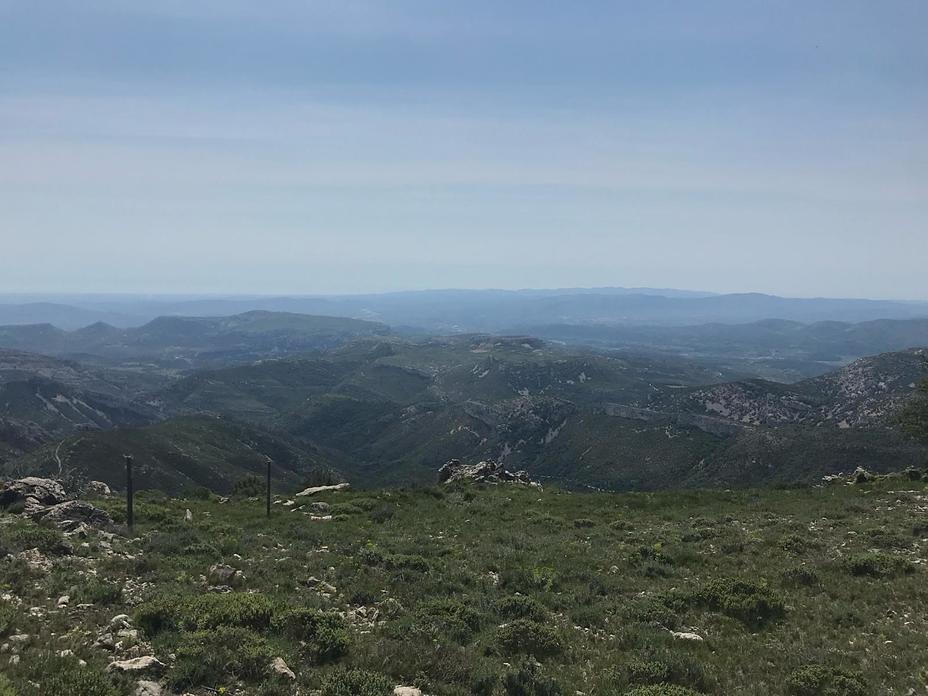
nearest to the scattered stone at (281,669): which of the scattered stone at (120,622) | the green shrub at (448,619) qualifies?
the green shrub at (448,619)

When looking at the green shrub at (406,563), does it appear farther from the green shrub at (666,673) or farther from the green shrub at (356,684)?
the green shrub at (666,673)

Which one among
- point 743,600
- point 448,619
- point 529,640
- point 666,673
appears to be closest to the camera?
point 666,673

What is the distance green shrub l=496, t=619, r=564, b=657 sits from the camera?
12.6 metres

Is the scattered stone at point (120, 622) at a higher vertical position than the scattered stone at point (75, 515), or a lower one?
higher

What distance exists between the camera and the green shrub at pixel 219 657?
998cm

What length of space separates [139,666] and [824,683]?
12.8 meters

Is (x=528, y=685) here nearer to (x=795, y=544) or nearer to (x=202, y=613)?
(x=202, y=613)

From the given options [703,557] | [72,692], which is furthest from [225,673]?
[703,557]

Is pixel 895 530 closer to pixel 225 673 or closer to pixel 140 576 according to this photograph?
pixel 225 673

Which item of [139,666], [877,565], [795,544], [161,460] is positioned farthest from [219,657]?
[161,460]

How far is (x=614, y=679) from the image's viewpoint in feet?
36.1

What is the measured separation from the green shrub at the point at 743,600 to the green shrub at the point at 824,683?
326 centimetres

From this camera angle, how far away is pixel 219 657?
10422 mm

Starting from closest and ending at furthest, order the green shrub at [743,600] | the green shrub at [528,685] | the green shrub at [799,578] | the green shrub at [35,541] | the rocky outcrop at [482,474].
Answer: the green shrub at [528,685] → the green shrub at [743,600] → the green shrub at [799,578] → the green shrub at [35,541] → the rocky outcrop at [482,474]
